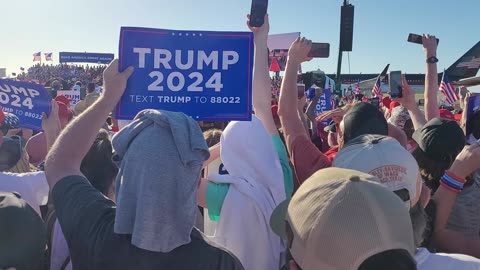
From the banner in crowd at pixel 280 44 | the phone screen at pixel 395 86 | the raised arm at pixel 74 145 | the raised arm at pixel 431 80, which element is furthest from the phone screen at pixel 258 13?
the banner in crowd at pixel 280 44

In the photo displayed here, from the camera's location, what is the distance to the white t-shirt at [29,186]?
2197mm

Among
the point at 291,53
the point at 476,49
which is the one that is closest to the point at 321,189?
the point at 291,53

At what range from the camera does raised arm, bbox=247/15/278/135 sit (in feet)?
8.70

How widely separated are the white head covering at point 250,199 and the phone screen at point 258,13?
0.92 meters

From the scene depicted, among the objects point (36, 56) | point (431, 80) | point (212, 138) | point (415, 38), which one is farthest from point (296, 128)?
point (36, 56)

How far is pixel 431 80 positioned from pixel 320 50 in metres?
1.22

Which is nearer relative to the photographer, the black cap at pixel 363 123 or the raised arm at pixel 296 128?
the raised arm at pixel 296 128

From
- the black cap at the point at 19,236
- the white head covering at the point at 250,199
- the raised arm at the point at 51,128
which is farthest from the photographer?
the raised arm at the point at 51,128

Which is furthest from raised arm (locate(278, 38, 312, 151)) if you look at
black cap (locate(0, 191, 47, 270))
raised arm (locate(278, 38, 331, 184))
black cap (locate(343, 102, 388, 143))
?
black cap (locate(0, 191, 47, 270))

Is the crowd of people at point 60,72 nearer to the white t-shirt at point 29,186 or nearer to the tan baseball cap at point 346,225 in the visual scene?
the white t-shirt at point 29,186

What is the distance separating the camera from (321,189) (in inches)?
47.3

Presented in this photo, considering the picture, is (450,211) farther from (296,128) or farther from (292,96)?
(292,96)

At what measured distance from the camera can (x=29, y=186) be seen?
226 centimetres

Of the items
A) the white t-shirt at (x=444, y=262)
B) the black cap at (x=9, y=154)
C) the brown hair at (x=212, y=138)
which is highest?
the brown hair at (x=212, y=138)
